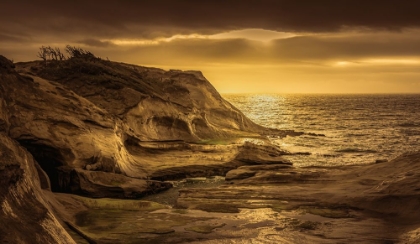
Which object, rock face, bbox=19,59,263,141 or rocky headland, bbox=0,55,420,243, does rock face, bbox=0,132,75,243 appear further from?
rock face, bbox=19,59,263,141

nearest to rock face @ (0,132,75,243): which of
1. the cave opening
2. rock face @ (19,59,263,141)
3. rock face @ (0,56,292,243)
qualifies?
rock face @ (0,56,292,243)

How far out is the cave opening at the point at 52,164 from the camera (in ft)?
70.7

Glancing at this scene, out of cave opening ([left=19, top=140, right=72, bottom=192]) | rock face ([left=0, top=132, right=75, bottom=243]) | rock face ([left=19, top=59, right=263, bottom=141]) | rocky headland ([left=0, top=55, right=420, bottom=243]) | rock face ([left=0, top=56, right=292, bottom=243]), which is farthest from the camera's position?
rock face ([left=19, top=59, right=263, bottom=141])

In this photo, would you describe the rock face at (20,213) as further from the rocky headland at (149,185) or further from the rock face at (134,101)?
the rock face at (134,101)

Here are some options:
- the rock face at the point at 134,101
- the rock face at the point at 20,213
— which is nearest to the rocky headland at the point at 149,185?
the rock face at the point at 20,213

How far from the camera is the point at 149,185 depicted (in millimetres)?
24281

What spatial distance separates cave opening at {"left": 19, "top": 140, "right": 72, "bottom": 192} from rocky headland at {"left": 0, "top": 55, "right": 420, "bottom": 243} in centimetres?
5

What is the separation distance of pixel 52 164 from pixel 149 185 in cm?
552

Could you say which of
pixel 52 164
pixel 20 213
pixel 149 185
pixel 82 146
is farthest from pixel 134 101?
pixel 20 213

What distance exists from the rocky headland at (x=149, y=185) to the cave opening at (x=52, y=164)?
0.05 metres

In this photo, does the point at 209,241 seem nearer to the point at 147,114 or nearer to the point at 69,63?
the point at 147,114

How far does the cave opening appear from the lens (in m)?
21.6

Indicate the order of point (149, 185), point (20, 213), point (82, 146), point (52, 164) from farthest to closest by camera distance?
1. point (149, 185)
2. point (82, 146)
3. point (52, 164)
4. point (20, 213)

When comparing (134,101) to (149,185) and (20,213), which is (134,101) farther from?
(20,213)
